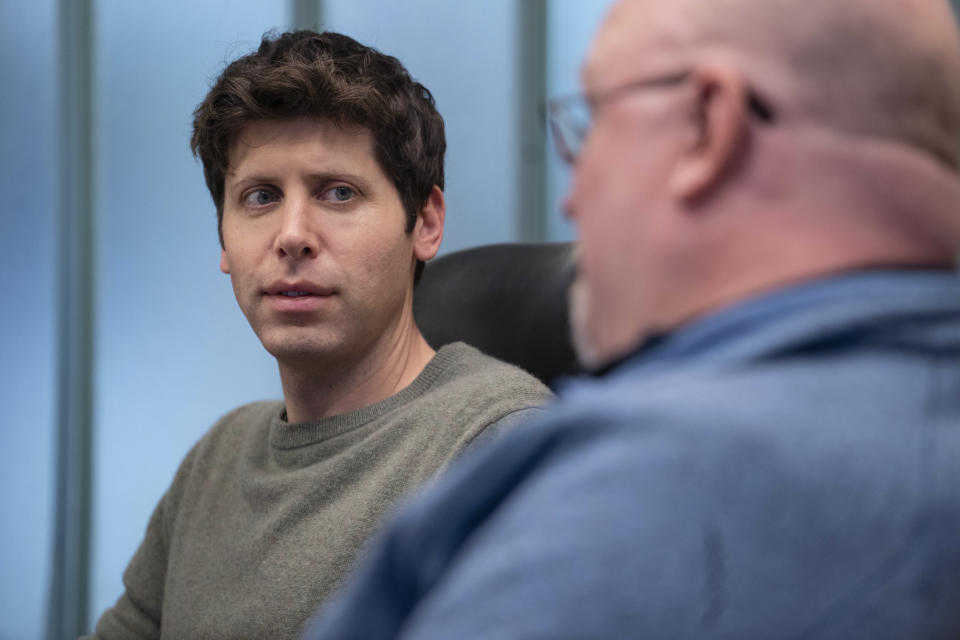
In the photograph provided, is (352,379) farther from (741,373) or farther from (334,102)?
(741,373)

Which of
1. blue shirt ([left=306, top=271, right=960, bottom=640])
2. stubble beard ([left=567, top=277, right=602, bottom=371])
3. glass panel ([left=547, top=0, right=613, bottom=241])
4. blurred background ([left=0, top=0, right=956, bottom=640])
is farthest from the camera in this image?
blurred background ([left=0, top=0, right=956, bottom=640])

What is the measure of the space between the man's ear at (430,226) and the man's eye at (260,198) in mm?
196

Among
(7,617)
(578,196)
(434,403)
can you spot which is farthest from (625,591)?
(7,617)

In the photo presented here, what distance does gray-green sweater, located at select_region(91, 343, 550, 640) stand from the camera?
113 cm

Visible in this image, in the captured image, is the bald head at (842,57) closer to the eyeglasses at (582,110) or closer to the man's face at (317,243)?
the eyeglasses at (582,110)

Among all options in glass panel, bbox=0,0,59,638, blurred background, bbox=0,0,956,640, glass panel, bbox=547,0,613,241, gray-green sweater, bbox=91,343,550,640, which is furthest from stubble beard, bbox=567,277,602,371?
glass panel, bbox=0,0,59,638

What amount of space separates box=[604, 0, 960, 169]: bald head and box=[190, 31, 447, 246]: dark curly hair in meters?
0.82

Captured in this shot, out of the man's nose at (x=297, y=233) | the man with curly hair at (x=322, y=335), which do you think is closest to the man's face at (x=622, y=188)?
the man with curly hair at (x=322, y=335)

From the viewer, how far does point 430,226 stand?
4.56ft

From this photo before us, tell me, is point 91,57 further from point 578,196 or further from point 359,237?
point 578,196

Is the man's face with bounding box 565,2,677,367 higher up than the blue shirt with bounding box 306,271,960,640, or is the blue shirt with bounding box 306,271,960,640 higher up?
the man's face with bounding box 565,2,677,367

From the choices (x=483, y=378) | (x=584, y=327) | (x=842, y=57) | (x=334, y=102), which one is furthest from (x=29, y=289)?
(x=842, y=57)

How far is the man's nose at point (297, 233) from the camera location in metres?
1.23

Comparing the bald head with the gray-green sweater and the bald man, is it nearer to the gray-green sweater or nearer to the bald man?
the bald man
